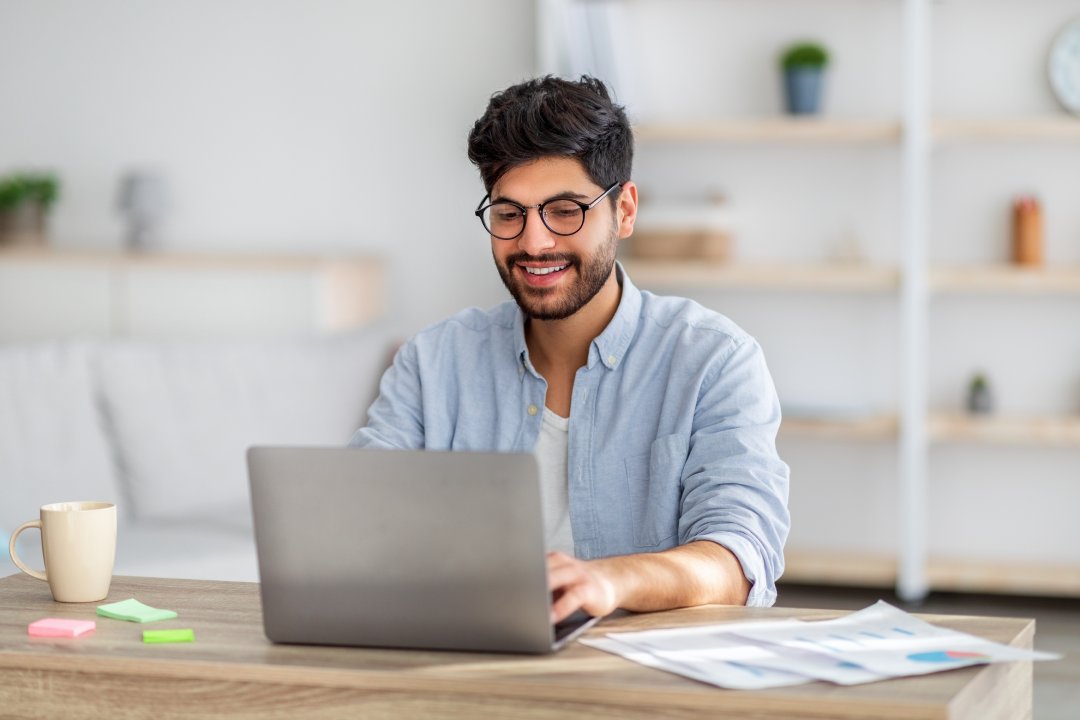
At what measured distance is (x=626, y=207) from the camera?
2033 mm

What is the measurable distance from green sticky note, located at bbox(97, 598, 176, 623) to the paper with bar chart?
0.45 metres

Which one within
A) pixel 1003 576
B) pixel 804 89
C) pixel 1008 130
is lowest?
pixel 1003 576

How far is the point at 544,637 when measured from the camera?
1.26 meters

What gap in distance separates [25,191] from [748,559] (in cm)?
349

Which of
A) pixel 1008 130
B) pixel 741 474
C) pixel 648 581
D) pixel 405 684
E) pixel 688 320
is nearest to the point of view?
pixel 405 684

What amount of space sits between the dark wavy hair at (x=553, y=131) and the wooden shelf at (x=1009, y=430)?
7.01 ft

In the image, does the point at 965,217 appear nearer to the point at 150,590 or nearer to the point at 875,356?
the point at 875,356

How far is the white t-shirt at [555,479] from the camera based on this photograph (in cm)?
190

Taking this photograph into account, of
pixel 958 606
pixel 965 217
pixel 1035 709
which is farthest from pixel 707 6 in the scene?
pixel 1035 709

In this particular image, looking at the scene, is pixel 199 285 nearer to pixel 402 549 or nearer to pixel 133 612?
pixel 133 612

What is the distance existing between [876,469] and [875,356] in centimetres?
33

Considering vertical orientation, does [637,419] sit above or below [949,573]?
above

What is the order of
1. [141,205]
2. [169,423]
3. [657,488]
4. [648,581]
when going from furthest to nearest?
[141,205] < [169,423] < [657,488] < [648,581]

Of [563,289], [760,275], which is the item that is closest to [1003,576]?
[760,275]
